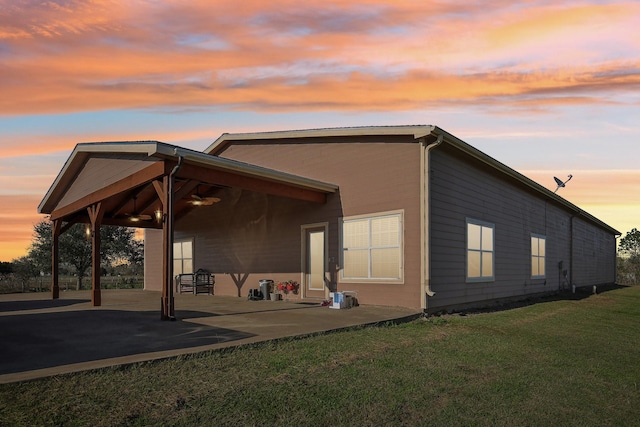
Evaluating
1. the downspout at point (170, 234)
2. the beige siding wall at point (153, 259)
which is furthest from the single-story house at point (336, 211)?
the beige siding wall at point (153, 259)

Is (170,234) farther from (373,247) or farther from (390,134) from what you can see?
(390,134)

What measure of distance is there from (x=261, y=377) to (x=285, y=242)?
9.10 m

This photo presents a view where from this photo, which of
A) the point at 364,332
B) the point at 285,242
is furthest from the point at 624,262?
the point at 364,332

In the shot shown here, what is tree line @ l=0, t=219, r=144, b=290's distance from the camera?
99.8ft

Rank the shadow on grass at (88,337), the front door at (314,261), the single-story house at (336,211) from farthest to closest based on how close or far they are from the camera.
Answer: the front door at (314,261)
the single-story house at (336,211)
the shadow on grass at (88,337)

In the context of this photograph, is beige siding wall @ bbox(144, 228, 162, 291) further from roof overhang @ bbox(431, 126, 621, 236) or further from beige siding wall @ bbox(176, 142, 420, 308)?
roof overhang @ bbox(431, 126, 621, 236)

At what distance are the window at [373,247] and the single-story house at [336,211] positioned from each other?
0.10 feet

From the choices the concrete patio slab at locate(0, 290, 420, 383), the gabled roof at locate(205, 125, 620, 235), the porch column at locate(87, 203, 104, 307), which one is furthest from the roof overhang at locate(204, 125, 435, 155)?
the porch column at locate(87, 203, 104, 307)

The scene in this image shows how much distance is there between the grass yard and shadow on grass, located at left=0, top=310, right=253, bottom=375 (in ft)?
2.60

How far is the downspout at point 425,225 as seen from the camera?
10680 mm

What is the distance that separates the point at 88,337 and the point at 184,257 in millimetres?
11561

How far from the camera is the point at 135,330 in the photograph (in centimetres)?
825

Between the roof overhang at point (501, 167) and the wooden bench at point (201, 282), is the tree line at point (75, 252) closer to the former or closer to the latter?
the wooden bench at point (201, 282)

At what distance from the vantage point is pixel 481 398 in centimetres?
525
